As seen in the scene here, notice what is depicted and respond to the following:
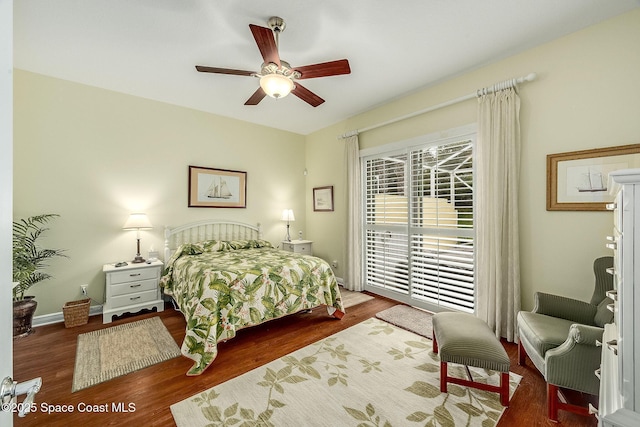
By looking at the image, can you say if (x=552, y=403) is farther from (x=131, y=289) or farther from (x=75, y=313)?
(x=75, y=313)

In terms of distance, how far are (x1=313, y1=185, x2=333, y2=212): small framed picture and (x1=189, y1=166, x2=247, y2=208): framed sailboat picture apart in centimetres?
138

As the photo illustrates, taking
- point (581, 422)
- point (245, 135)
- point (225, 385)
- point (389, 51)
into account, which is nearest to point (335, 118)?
point (245, 135)

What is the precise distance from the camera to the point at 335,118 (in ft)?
15.3

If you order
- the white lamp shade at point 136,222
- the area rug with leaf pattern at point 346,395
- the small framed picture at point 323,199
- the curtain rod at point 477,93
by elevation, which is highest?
the curtain rod at point 477,93

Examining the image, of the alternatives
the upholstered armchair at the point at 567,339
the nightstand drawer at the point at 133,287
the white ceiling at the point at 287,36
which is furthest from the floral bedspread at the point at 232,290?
the white ceiling at the point at 287,36

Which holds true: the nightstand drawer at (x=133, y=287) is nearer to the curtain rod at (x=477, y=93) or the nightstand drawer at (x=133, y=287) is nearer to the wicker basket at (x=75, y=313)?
the wicker basket at (x=75, y=313)

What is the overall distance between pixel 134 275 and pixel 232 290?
5.79ft

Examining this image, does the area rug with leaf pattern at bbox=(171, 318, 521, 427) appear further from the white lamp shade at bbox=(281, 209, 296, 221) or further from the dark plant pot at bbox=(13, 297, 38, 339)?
the white lamp shade at bbox=(281, 209, 296, 221)

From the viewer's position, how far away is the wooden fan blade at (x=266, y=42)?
185 cm

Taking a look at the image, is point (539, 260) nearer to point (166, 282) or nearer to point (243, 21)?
point (243, 21)

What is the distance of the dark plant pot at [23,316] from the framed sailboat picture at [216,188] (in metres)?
2.06

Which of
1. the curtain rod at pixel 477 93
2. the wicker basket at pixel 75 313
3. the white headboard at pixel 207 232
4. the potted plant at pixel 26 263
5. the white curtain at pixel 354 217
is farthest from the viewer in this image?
the white curtain at pixel 354 217

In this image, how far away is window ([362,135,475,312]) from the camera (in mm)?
3176

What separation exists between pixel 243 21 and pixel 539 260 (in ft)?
11.7
